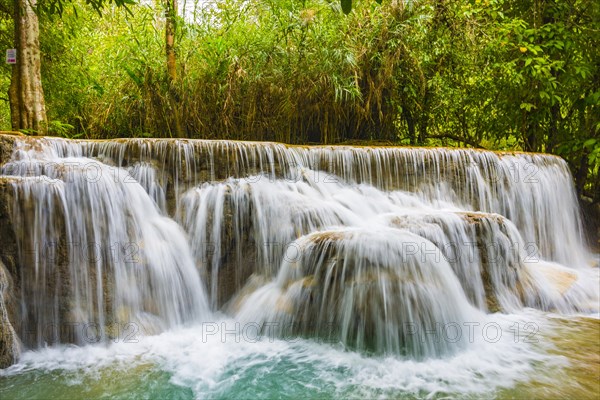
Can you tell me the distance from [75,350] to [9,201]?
1.32 m

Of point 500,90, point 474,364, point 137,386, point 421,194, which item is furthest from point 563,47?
point 137,386

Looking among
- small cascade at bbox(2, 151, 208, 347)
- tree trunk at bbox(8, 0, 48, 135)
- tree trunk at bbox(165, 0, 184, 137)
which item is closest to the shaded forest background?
tree trunk at bbox(165, 0, 184, 137)

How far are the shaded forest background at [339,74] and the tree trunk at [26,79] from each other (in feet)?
1.34

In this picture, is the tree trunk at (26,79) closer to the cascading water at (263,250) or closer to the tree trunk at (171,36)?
the cascading water at (263,250)

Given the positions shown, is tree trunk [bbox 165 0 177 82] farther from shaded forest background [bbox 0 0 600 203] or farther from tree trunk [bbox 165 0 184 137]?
shaded forest background [bbox 0 0 600 203]

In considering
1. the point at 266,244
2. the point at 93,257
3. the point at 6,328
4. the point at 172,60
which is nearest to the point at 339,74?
the point at 172,60

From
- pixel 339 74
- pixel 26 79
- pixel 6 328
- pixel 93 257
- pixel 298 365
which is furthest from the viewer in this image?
pixel 339 74

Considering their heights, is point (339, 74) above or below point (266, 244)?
above

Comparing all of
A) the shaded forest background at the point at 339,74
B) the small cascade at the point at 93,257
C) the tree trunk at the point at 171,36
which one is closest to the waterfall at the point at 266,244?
the small cascade at the point at 93,257

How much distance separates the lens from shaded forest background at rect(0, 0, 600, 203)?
668cm

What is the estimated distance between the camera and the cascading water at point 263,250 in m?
3.51

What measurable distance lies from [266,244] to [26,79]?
4331 mm

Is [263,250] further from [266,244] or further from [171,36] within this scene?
[171,36]

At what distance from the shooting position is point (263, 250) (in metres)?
4.58
